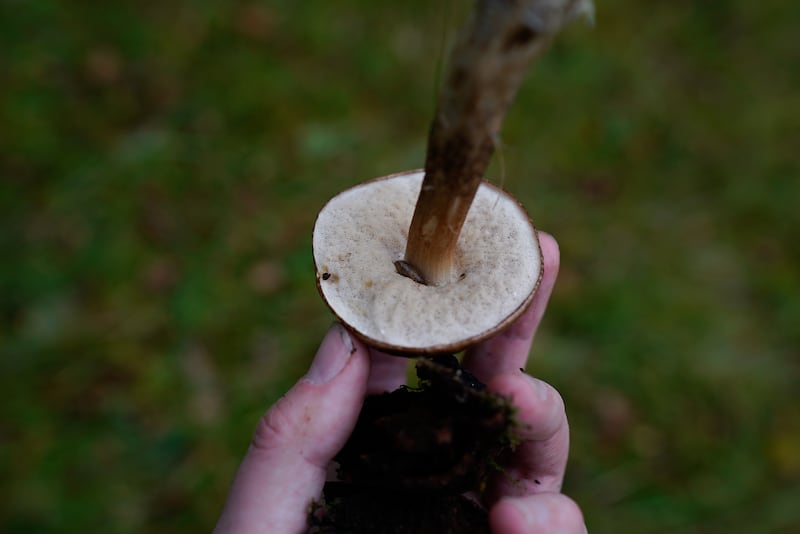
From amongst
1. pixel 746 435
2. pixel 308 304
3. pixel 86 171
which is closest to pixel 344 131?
pixel 308 304

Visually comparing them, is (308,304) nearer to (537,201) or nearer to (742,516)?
(537,201)

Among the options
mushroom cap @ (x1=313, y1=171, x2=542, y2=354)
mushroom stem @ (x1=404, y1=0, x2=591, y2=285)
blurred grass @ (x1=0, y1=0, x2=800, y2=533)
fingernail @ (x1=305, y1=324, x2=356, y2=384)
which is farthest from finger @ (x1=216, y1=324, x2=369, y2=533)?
blurred grass @ (x1=0, y1=0, x2=800, y2=533)

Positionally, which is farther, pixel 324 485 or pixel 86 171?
pixel 86 171

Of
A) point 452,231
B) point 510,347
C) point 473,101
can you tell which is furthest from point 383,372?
point 473,101

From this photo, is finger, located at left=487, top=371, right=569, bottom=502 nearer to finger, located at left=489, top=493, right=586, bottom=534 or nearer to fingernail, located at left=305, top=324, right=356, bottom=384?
finger, located at left=489, top=493, right=586, bottom=534

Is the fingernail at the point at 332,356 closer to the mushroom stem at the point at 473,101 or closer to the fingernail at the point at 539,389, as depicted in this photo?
the mushroom stem at the point at 473,101

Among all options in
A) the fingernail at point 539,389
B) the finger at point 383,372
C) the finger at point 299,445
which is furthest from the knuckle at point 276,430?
the fingernail at point 539,389

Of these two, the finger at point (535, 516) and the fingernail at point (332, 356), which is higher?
the fingernail at point (332, 356)
